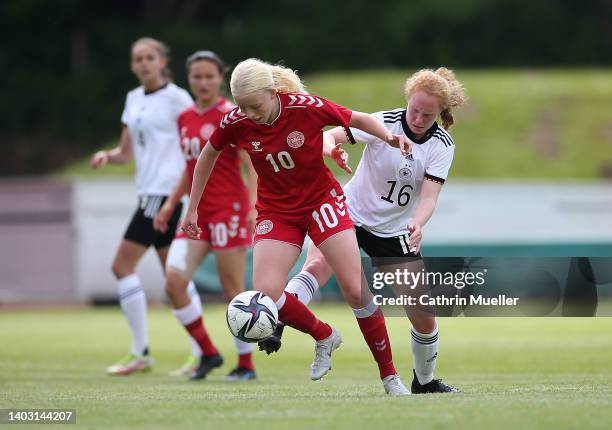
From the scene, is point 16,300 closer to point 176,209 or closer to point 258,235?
point 176,209

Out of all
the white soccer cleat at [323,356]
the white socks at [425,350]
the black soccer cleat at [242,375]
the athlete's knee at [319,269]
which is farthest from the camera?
the black soccer cleat at [242,375]

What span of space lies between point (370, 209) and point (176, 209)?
2906 mm

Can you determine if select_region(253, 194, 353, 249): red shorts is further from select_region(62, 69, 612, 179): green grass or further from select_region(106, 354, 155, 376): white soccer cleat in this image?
select_region(62, 69, 612, 179): green grass

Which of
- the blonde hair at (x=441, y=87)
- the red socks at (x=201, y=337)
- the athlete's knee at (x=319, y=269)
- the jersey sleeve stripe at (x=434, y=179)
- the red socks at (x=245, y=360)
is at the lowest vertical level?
the red socks at (x=245, y=360)

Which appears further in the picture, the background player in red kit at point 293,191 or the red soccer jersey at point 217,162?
the red soccer jersey at point 217,162

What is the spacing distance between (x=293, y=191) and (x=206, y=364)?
117 inches

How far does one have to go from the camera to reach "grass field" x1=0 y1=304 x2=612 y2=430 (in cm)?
604

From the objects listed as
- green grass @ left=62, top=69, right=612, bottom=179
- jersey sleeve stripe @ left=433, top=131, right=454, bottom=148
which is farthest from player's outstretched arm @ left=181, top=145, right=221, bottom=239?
green grass @ left=62, top=69, right=612, bottom=179

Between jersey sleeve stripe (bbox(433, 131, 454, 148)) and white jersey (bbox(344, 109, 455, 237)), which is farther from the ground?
jersey sleeve stripe (bbox(433, 131, 454, 148))

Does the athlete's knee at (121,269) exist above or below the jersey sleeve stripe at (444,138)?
below

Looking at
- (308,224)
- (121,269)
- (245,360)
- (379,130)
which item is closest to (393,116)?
(379,130)

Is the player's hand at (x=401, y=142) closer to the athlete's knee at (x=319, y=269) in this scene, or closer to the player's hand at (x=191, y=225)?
the athlete's knee at (x=319, y=269)

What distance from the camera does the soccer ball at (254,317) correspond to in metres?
7.32

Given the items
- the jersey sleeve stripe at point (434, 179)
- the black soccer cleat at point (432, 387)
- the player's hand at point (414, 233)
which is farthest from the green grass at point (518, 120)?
the player's hand at point (414, 233)
